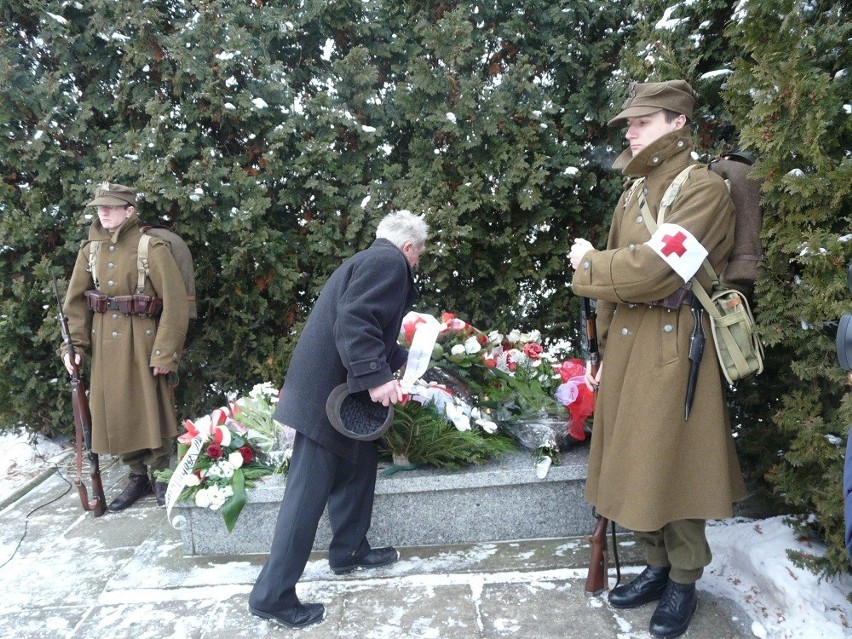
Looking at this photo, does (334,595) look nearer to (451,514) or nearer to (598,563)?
(451,514)

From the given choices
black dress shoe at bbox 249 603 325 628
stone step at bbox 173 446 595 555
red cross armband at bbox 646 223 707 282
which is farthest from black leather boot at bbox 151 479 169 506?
red cross armband at bbox 646 223 707 282

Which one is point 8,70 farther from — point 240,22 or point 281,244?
point 281,244

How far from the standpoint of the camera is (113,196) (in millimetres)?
4406

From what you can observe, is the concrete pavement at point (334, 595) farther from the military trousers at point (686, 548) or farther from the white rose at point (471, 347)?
the white rose at point (471, 347)

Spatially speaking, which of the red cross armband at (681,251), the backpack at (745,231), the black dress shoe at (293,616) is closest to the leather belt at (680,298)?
the red cross armband at (681,251)

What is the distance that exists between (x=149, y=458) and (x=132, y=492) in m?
0.25

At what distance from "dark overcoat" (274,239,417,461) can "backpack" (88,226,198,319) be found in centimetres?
189

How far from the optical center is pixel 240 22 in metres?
4.88

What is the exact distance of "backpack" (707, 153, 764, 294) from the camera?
288cm

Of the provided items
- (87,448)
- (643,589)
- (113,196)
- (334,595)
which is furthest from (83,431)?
(643,589)

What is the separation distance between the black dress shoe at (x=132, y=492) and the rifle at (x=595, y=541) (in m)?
3.06

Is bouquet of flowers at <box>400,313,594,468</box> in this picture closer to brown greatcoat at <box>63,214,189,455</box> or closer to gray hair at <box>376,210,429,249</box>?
gray hair at <box>376,210,429,249</box>

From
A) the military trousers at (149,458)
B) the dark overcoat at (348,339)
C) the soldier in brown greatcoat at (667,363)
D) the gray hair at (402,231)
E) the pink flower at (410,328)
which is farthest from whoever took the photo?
the military trousers at (149,458)

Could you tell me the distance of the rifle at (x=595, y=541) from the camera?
10.2 feet
